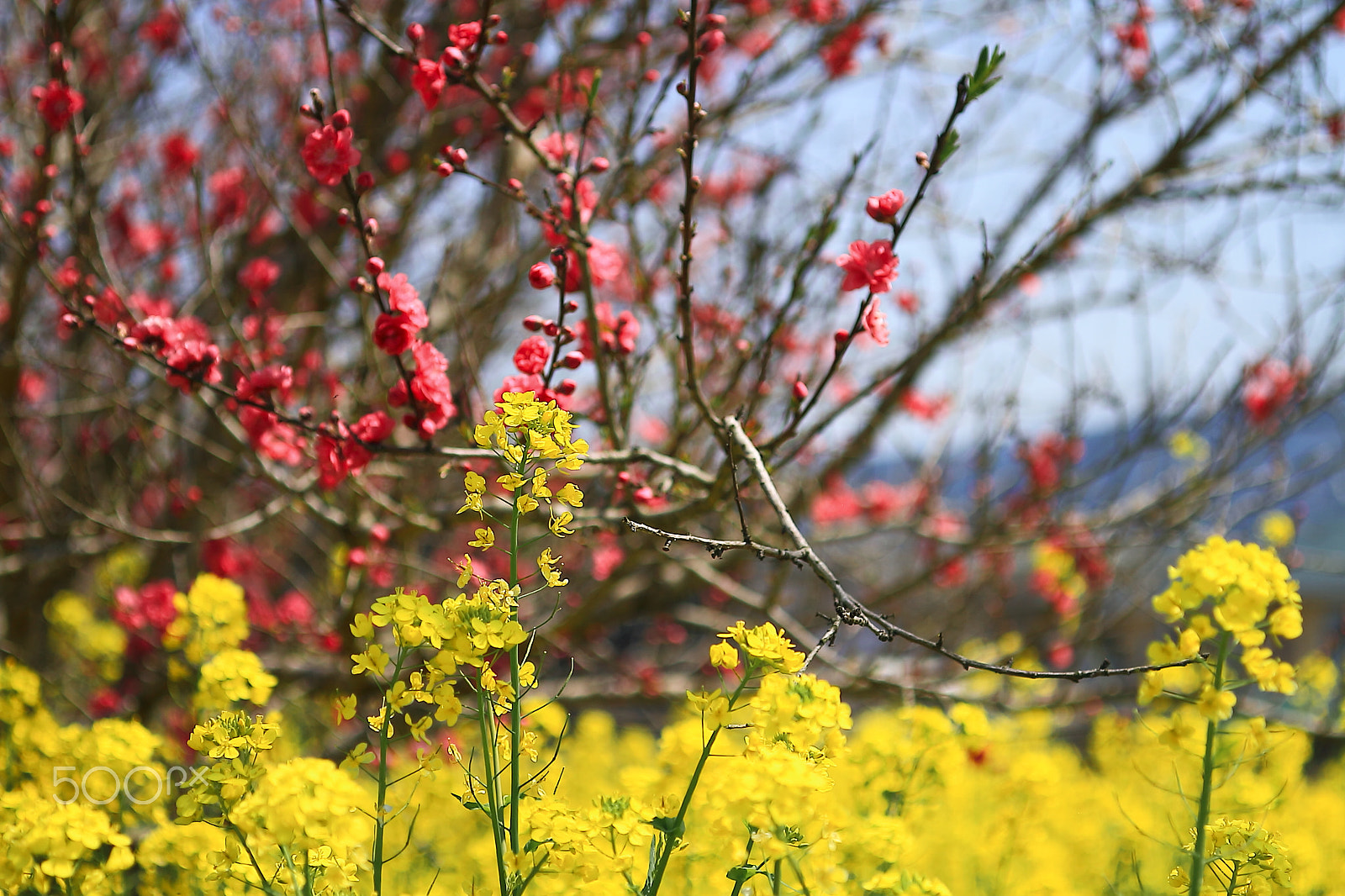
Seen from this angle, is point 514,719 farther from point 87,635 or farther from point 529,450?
point 87,635

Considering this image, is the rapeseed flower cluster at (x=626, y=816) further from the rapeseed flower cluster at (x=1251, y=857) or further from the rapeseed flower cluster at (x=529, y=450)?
the rapeseed flower cluster at (x=529, y=450)

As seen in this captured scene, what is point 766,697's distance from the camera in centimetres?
125

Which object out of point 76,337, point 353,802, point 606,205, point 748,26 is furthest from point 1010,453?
point 76,337

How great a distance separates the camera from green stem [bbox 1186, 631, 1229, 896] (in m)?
1.38

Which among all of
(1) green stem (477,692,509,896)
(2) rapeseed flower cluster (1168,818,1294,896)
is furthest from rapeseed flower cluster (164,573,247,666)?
(2) rapeseed flower cluster (1168,818,1294,896)

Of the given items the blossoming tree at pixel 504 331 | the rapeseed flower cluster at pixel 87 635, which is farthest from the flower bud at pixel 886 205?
the rapeseed flower cluster at pixel 87 635

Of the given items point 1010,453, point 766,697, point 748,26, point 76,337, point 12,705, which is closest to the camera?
point 766,697

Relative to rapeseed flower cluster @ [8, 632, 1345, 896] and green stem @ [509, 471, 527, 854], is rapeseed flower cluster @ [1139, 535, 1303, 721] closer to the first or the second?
rapeseed flower cluster @ [8, 632, 1345, 896]

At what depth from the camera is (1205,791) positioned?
1.43 m

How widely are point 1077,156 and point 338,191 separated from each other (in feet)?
9.90

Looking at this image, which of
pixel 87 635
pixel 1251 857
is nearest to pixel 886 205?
pixel 1251 857

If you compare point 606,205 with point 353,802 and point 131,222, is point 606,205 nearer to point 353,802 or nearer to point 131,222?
point 353,802

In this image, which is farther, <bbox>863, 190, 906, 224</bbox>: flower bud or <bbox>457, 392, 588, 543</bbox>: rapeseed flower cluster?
<bbox>863, 190, 906, 224</bbox>: flower bud

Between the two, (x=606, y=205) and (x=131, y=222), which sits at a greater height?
(x=131, y=222)
